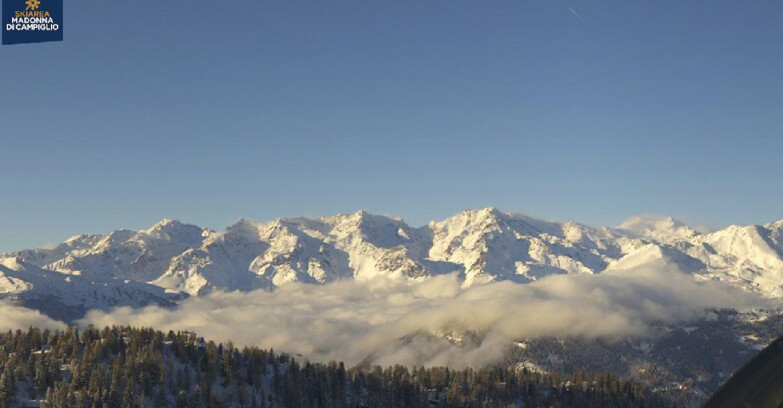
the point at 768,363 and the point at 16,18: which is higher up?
the point at 16,18

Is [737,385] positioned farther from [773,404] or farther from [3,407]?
[3,407]

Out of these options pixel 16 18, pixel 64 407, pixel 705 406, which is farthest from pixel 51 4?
pixel 705 406

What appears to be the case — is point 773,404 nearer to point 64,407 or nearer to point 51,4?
point 51,4

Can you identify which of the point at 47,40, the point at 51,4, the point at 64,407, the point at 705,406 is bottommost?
the point at 64,407

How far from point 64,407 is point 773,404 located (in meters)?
213

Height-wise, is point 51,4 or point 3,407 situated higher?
point 51,4

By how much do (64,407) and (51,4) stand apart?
128 m

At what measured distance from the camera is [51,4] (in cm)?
13150

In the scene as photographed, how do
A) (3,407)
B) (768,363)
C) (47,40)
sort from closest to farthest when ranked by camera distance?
(768,363), (47,40), (3,407)

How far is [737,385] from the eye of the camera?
3412cm

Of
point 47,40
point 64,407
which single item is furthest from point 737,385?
point 64,407

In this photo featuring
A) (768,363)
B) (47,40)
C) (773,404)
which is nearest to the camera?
(773,404)

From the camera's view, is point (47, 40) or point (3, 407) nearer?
point (47, 40)

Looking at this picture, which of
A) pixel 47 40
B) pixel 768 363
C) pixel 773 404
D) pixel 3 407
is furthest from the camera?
pixel 3 407
